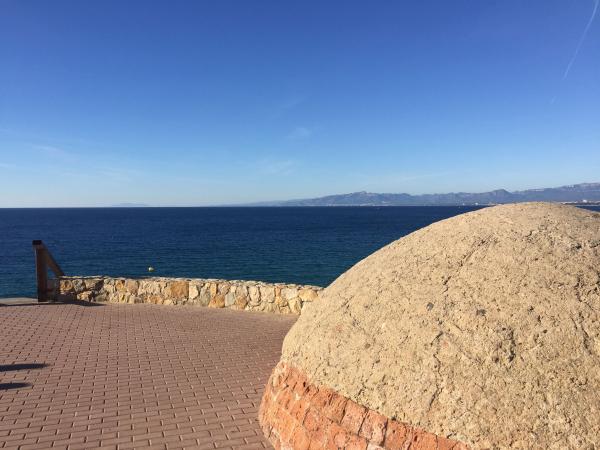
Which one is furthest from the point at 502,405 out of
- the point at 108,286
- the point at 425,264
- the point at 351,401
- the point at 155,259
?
the point at 155,259

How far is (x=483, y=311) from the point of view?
3.93 m

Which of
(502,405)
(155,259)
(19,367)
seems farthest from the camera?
(155,259)

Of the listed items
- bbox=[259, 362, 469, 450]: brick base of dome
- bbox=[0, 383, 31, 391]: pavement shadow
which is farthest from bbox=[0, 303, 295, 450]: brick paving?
bbox=[259, 362, 469, 450]: brick base of dome

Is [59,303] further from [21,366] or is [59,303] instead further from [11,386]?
[11,386]

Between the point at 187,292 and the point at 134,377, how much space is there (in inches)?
204

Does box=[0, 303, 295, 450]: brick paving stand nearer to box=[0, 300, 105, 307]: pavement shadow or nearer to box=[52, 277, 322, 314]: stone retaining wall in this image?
box=[52, 277, 322, 314]: stone retaining wall

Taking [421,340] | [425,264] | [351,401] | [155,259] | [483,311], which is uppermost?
[425,264]

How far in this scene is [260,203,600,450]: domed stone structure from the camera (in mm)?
3371

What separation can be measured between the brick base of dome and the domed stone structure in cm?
1

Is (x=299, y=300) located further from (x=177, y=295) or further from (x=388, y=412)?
(x=388, y=412)

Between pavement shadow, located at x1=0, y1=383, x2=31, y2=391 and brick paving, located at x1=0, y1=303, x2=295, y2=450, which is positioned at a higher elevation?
pavement shadow, located at x1=0, y1=383, x2=31, y2=391

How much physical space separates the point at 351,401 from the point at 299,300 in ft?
22.3

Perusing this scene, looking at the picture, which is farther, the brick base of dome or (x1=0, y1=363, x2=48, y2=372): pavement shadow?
(x1=0, y1=363, x2=48, y2=372): pavement shadow

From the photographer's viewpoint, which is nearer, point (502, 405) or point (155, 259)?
point (502, 405)
